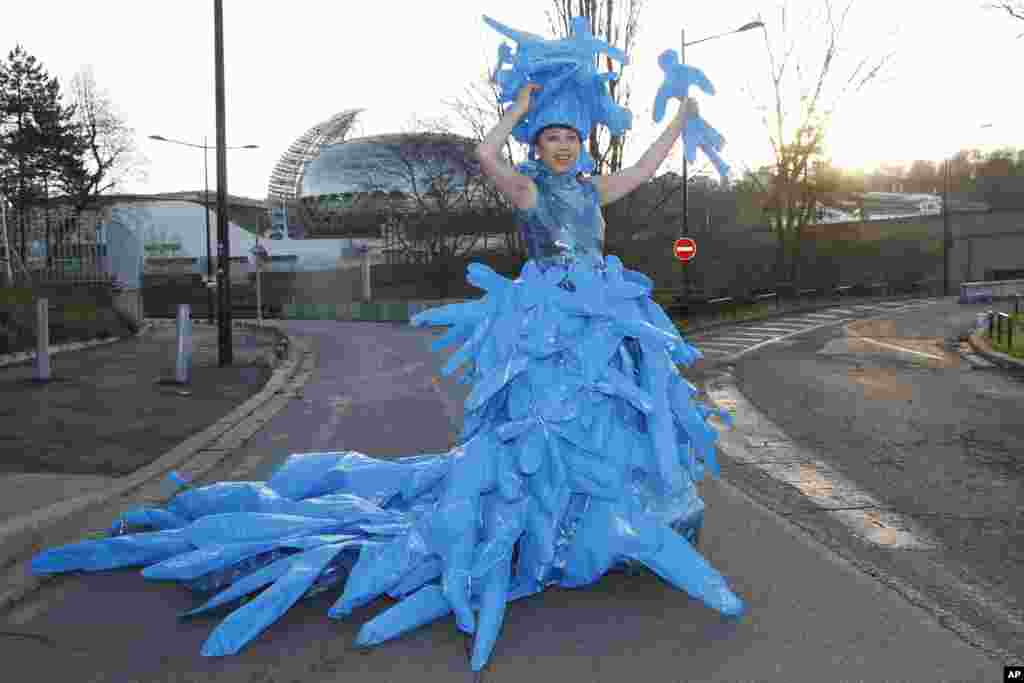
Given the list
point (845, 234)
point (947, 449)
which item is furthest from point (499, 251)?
point (947, 449)

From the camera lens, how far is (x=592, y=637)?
3908mm

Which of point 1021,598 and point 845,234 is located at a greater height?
point 845,234

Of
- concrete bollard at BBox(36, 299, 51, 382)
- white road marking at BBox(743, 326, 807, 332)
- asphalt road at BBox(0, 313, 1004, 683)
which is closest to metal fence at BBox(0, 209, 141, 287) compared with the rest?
concrete bollard at BBox(36, 299, 51, 382)

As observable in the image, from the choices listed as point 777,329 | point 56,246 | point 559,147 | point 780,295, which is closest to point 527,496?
point 559,147

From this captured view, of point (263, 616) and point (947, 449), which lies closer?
point (263, 616)

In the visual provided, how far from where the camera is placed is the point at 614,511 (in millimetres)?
4145

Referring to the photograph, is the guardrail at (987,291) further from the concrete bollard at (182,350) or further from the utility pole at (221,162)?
the concrete bollard at (182,350)

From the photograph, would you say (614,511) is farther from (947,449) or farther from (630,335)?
(947,449)

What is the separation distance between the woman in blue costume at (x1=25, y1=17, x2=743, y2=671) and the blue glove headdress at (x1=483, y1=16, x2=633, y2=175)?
0.04ft

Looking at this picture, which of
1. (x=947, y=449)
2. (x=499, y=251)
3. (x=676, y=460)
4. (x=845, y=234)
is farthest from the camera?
(x=845, y=234)

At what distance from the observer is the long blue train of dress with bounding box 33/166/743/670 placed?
4000 millimetres

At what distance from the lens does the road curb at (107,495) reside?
5148 millimetres

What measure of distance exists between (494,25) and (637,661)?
3.46m

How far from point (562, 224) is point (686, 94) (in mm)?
1189
